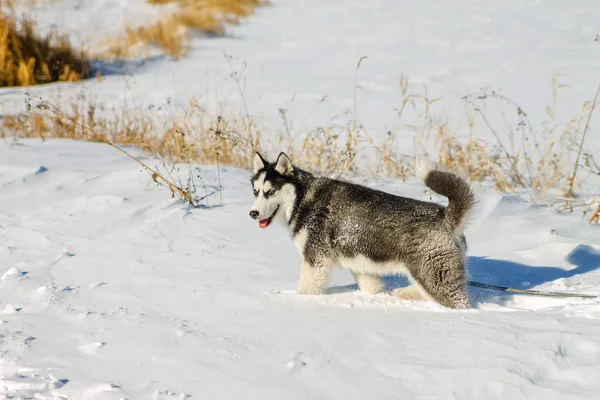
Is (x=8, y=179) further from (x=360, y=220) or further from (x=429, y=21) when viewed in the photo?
(x=429, y=21)

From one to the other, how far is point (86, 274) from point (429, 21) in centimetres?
1225

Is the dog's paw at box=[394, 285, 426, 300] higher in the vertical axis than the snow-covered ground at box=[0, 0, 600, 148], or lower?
lower

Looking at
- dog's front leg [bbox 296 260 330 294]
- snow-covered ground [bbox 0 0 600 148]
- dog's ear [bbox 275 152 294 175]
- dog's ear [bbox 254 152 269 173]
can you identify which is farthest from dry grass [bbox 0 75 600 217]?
dog's front leg [bbox 296 260 330 294]

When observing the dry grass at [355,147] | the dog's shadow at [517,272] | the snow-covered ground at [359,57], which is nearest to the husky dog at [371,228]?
the dog's shadow at [517,272]

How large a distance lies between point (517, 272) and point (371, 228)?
1390 mm

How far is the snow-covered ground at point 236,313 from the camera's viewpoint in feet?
10.7

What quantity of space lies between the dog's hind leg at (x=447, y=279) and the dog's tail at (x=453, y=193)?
0.20m

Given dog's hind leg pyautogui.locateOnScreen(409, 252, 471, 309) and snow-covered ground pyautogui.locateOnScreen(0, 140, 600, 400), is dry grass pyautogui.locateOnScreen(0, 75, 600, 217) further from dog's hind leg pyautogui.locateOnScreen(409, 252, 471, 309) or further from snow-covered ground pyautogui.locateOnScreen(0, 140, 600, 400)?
dog's hind leg pyautogui.locateOnScreen(409, 252, 471, 309)

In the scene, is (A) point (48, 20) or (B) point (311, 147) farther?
(A) point (48, 20)

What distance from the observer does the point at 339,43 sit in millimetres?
14461

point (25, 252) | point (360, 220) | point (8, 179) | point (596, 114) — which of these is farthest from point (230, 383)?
point (596, 114)

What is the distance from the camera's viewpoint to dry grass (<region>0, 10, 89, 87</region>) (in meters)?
11.8

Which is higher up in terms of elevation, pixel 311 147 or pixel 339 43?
pixel 339 43

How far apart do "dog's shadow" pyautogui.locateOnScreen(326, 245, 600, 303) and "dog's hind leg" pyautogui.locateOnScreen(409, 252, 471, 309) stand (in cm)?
55
